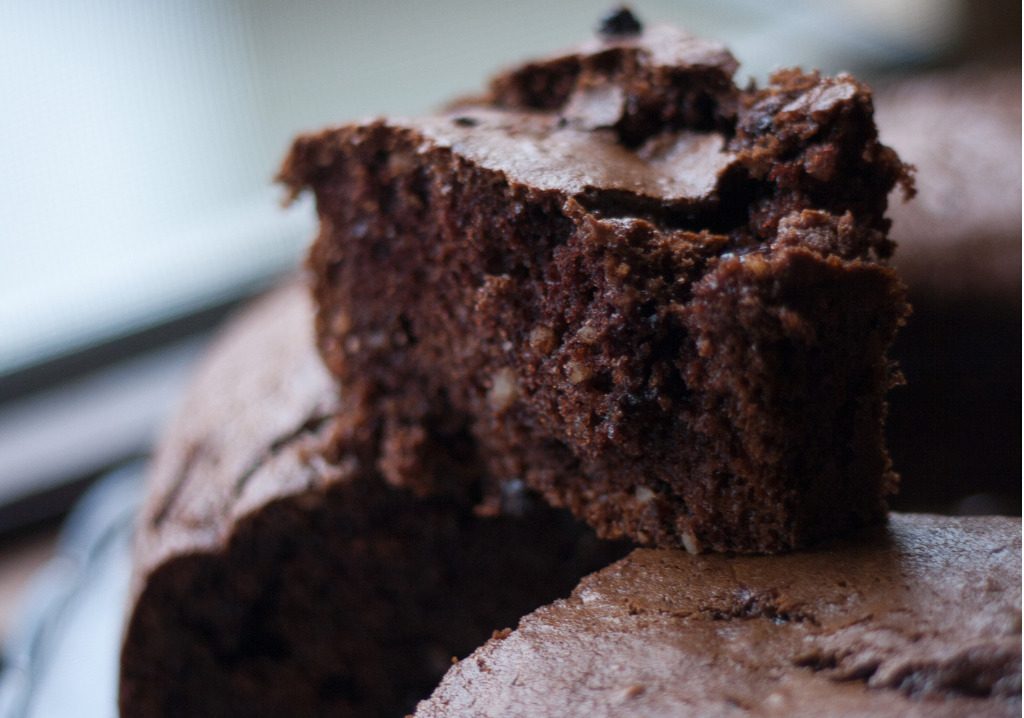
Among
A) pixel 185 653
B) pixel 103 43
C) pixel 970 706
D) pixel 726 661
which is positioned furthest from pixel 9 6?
pixel 970 706

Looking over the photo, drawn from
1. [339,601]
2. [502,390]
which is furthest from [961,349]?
[339,601]

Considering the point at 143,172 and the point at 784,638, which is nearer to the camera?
the point at 784,638

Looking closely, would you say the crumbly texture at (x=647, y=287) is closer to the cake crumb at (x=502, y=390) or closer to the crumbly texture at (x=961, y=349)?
the cake crumb at (x=502, y=390)

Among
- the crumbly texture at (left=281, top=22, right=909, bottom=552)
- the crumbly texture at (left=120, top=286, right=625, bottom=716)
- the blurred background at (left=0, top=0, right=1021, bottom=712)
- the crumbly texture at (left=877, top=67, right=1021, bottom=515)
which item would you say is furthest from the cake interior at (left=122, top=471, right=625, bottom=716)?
the blurred background at (left=0, top=0, right=1021, bottom=712)

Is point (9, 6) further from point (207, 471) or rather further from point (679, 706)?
point (679, 706)

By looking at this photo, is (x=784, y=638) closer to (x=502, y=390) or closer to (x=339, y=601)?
(x=502, y=390)

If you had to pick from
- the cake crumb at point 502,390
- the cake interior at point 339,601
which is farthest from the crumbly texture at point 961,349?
the cake crumb at point 502,390
